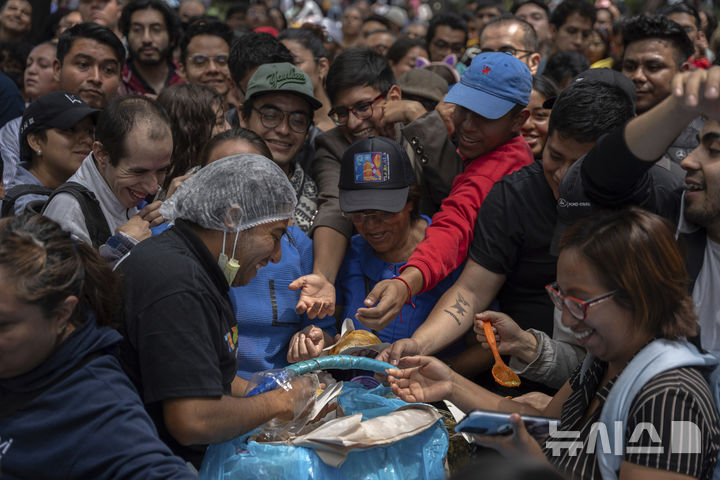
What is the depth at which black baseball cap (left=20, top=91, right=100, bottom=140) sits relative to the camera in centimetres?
365

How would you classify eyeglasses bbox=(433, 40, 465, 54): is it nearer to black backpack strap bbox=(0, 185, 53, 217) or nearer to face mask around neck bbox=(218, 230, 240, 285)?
black backpack strap bbox=(0, 185, 53, 217)

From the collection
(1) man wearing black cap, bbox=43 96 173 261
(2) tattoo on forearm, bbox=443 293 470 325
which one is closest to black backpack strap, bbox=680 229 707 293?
(2) tattoo on forearm, bbox=443 293 470 325

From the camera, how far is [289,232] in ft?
11.5

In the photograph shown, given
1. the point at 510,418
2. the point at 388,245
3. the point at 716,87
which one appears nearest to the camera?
the point at 716,87

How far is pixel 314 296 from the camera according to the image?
10.3 feet

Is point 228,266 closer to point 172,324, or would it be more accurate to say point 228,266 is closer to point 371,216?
point 172,324

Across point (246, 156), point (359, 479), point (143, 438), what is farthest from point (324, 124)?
point (143, 438)

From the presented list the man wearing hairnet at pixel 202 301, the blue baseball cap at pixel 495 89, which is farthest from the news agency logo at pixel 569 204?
the man wearing hairnet at pixel 202 301

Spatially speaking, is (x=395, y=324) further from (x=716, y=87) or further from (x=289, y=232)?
(x=716, y=87)

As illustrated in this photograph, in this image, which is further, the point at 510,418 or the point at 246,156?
the point at 246,156

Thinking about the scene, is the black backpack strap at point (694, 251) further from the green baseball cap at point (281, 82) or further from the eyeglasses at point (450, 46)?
the eyeglasses at point (450, 46)

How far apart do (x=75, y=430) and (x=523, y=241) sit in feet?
6.86

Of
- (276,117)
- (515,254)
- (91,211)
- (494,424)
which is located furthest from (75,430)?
(276,117)

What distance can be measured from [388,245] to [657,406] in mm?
1784
